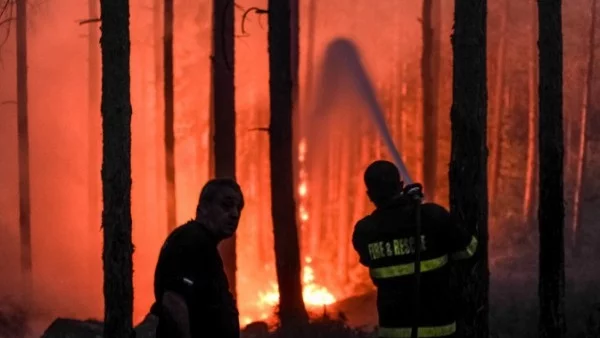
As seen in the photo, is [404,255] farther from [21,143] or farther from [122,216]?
[21,143]

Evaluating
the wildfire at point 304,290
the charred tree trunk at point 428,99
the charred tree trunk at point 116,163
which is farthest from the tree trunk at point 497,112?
the charred tree trunk at point 116,163

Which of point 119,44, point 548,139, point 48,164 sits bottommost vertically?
point 48,164

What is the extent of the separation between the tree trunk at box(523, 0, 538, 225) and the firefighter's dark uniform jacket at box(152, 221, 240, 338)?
3389cm

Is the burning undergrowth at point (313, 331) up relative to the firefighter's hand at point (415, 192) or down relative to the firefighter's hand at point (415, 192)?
down

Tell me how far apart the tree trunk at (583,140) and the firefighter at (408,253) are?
31688mm

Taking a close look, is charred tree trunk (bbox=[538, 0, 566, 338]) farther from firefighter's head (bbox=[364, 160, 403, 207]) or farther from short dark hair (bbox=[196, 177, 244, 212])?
short dark hair (bbox=[196, 177, 244, 212])

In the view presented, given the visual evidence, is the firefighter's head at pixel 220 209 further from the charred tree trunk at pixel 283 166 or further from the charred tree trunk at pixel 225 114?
the charred tree trunk at pixel 225 114

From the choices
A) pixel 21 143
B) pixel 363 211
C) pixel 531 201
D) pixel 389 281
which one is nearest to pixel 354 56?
pixel 363 211

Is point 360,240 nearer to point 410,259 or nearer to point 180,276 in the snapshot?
point 410,259

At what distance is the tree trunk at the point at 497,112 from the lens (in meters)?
39.6

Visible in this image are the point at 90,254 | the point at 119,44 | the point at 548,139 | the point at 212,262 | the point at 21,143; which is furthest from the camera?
the point at 90,254

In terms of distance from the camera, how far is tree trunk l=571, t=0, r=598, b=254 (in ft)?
120

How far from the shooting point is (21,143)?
2947 cm

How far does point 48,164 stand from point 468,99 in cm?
2557
